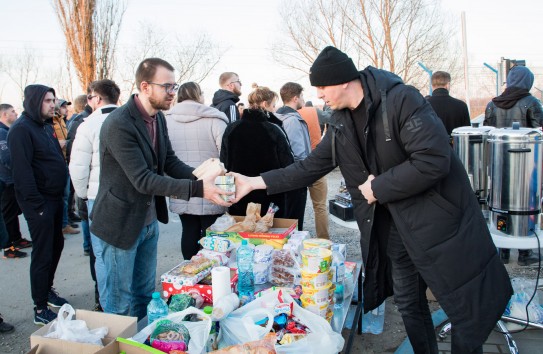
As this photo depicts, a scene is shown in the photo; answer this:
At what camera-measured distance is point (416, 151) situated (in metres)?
2.25

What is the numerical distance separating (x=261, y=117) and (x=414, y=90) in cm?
206

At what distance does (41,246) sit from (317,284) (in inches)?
100

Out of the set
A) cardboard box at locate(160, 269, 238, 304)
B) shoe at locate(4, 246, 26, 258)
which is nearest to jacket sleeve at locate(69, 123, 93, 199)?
cardboard box at locate(160, 269, 238, 304)

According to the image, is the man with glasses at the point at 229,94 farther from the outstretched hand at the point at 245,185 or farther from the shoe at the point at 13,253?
the shoe at the point at 13,253

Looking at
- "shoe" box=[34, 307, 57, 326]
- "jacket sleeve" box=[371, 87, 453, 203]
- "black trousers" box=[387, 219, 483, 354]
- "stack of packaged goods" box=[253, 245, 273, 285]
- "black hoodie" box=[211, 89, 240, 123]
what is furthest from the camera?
"black hoodie" box=[211, 89, 240, 123]

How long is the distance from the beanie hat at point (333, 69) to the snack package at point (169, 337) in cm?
142

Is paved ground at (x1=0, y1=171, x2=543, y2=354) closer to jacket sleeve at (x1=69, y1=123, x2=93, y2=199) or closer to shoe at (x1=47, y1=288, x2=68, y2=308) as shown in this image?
shoe at (x1=47, y1=288, x2=68, y2=308)

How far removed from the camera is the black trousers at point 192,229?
4109mm

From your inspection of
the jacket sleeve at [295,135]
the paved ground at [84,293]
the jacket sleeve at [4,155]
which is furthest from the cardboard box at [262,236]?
the jacket sleeve at [4,155]

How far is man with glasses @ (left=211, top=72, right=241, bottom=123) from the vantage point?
17.2 ft

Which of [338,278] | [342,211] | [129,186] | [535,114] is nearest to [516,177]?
[342,211]

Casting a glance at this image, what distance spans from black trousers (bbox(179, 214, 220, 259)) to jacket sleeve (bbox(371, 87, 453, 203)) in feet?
7.01

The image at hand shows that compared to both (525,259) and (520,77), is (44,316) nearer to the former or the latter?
(525,259)

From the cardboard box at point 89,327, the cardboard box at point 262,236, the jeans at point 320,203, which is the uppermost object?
the cardboard box at point 262,236
